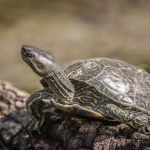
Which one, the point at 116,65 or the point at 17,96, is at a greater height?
the point at 116,65

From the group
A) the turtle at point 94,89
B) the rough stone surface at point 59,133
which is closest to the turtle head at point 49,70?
the turtle at point 94,89

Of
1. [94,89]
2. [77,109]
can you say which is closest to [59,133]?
[77,109]

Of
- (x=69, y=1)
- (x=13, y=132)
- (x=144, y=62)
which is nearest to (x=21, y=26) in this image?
(x=69, y=1)

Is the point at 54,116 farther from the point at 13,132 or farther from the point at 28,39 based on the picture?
the point at 28,39

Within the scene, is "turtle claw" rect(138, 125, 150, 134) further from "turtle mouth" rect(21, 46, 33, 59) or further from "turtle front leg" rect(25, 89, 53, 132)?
"turtle mouth" rect(21, 46, 33, 59)

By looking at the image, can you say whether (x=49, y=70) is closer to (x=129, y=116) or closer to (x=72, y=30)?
(x=129, y=116)

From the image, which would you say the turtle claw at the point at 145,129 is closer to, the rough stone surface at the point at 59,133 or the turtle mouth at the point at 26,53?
the rough stone surface at the point at 59,133
